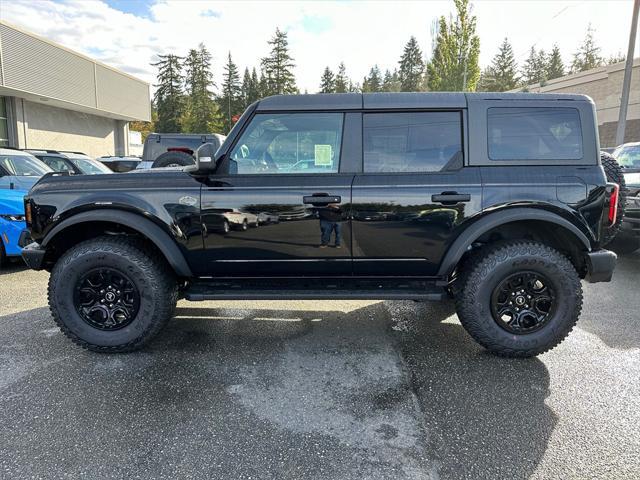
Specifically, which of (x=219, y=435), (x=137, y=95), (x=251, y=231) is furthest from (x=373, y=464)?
(x=137, y=95)

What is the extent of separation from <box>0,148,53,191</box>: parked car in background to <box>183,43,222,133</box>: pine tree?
156 ft

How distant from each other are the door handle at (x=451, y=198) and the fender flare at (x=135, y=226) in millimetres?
1997

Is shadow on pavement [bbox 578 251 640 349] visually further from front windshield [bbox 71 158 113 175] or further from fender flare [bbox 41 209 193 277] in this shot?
front windshield [bbox 71 158 113 175]

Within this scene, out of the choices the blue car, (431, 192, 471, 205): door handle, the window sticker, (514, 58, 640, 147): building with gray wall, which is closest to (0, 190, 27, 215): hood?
the blue car

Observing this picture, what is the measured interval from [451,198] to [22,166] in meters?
Result: 6.60

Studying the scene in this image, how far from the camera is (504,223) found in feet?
10.8

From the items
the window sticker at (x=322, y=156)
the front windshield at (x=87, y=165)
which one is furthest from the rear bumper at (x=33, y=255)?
the front windshield at (x=87, y=165)

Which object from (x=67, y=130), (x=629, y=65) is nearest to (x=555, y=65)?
(x=629, y=65)

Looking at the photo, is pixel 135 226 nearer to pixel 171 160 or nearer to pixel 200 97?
pixel 171 160

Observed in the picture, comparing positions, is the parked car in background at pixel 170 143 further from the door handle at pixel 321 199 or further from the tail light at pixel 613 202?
the tail light at pixel 613 202

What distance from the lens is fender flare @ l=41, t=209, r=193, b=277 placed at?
3.29 m

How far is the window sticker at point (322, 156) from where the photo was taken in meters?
3.38

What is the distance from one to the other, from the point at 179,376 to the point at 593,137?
3523mm

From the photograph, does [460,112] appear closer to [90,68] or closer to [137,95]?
[90,68]
